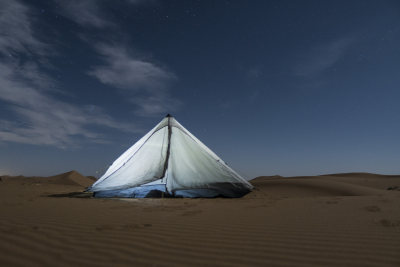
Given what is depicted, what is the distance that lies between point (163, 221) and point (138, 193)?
3.52m

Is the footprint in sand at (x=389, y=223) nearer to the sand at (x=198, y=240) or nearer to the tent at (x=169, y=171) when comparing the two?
the sand at (x=198, y=240)

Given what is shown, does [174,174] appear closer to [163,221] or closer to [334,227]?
[163,221]

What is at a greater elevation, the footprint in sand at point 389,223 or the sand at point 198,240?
the footprint in sand at point 389,223

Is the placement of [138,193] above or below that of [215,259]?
above

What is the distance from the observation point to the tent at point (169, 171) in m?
6.24

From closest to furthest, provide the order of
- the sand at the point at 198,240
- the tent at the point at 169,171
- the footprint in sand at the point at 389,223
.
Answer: the sand at the point at 198,240
the footprint in sand at the point at 389,223
the tent at the point at 169,171

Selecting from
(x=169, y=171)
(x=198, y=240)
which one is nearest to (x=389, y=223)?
(x=198, y=240)

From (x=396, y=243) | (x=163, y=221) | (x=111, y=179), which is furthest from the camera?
(x=111, y=179)

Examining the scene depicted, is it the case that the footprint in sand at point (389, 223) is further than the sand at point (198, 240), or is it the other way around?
the footprint in sand at point (389, 223)

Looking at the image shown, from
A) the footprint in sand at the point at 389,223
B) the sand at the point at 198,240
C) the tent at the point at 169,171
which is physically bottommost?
the sand at the point at 198,240

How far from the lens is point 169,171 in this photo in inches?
261

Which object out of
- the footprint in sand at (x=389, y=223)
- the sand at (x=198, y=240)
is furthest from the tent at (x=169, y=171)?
the footprint in sand at (x=389, y=223)

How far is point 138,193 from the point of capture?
6.23 m

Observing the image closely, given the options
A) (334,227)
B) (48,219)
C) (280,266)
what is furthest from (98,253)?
(334,227)
